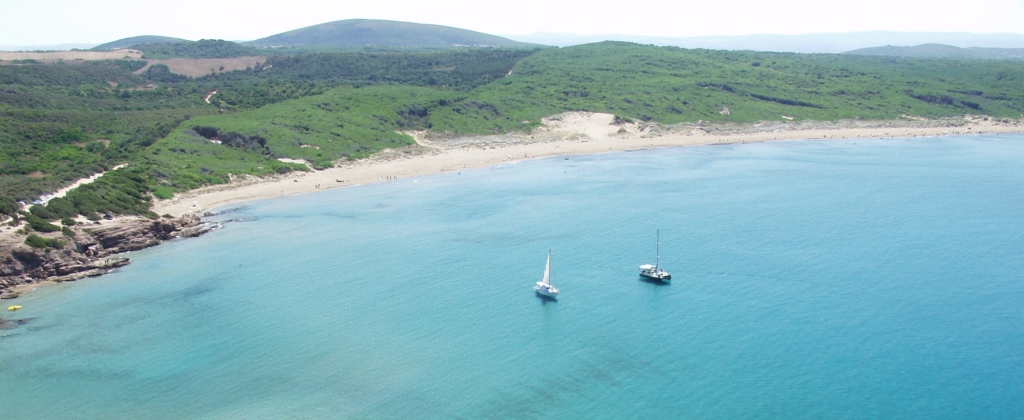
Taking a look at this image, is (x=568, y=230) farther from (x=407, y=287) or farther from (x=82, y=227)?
(x=82, y=227)

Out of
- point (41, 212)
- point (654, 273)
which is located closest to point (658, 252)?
point (654, 273)

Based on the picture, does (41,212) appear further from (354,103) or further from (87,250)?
(354,103)

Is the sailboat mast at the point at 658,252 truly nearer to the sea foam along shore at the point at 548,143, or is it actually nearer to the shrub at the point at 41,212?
the sea foam along shore at the point at 548,143

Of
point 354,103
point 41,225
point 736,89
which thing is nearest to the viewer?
point 41,225

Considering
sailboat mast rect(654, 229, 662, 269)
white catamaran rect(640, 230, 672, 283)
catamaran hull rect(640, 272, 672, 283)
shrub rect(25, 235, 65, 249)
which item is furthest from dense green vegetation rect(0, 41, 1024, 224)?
sailboat mast rect(654, 229, 662, 269)

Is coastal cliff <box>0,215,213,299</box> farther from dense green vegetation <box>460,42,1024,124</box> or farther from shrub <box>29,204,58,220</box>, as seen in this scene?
dense green vegetation <box>460,42,1024,124</box>

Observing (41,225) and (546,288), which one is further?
(41,225)

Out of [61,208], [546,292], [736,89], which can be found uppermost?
[736,89]
